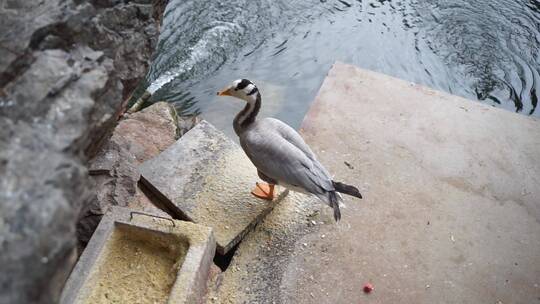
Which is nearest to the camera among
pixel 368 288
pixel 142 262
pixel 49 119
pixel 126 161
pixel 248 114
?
pixel 49 119

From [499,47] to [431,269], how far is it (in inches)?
166

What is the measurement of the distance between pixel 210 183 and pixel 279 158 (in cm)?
61

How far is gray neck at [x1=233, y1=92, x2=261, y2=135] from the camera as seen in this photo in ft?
11.6

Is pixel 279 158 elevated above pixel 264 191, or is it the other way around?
pixel 279 158

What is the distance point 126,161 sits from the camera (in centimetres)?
340

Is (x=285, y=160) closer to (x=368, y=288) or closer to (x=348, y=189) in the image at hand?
(x=348, y=189)

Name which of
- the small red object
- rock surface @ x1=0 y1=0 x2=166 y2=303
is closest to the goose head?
rock surface @ x1=0 y1=0 x2=166 y2=303

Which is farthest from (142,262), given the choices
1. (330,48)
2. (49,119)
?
(330,48)

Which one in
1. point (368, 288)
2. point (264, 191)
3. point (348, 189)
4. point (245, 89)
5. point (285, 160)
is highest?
point (245, 89)

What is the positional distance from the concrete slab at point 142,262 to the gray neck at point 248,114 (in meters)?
0.94

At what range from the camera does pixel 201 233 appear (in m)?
2.93

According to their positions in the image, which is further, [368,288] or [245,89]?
[245,89]

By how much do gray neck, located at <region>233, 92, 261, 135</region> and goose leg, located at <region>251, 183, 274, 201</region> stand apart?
17.3 inches

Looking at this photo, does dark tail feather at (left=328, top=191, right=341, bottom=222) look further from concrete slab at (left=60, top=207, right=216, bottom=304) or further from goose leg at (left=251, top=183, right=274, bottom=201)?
concrete slab at (left=60, top=207, right=216, bottom=304)
